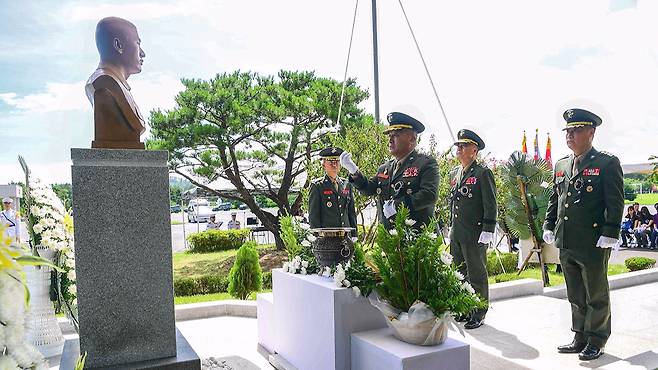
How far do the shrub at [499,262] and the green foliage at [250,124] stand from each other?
438 centimetres

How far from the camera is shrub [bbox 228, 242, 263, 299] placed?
673cm

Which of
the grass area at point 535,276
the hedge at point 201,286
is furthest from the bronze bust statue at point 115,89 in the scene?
the grass area at point 535,276

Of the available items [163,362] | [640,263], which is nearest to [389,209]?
[163,362]

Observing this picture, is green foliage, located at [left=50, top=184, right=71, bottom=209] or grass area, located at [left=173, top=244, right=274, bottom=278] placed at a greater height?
green foliage, located at [left=50, top=184, right=71, bottom=209]

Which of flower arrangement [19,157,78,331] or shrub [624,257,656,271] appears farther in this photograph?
shrub [624,257,656,271]

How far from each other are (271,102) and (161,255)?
9.44 meters

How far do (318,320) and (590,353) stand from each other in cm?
227

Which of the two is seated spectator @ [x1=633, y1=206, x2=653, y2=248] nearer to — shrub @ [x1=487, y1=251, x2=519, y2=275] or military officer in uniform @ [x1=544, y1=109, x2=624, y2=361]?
shrub @ [x1=487, y1=251, x2=519, y2=275]

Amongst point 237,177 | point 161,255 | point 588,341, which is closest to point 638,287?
point 588,341

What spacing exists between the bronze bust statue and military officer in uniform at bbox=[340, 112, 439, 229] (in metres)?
1.97

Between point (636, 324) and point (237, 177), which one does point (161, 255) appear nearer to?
point (636, 324)

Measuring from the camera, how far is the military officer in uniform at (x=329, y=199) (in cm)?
613

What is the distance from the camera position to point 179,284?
8.77 metres

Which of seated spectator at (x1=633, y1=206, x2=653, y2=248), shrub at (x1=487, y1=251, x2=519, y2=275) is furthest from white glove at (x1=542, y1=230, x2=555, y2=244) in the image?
seated spectator at (x1=633, y1=206, x2=653, y2=248)
